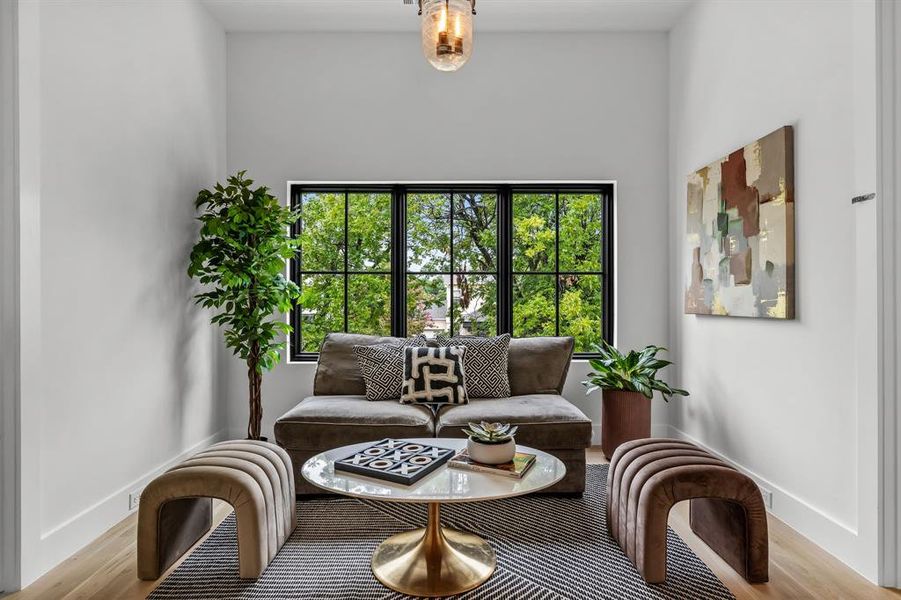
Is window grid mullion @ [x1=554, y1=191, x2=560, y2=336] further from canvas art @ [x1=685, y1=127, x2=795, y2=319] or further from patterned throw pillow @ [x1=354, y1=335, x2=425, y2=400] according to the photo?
patterned throw pillow @ [x1=354, y1=335, x2=425, y2=400]

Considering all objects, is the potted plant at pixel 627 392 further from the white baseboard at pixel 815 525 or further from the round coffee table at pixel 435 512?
the round coffee table at pixel 435 512

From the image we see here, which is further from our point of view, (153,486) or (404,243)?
(404,243)

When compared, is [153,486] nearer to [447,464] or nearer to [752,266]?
[447,464]

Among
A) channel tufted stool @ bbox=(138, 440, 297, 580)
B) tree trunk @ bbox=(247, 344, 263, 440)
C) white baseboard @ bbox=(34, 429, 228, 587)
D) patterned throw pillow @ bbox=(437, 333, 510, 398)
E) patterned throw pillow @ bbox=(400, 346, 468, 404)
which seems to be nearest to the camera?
channel tufted stool @ bbox=(138, 440, 297, 580)

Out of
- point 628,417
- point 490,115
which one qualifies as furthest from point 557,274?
point 490,115

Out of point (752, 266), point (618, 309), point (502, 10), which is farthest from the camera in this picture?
point (618, 309)

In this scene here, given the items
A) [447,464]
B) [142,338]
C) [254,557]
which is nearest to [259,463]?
[254,557]

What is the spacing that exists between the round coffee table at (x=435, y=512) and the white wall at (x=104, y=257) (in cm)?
114

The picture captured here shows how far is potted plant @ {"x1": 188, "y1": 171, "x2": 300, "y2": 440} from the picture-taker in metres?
3.35

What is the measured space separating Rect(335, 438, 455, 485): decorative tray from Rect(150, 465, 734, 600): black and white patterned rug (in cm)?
44

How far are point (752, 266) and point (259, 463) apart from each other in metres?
2.68

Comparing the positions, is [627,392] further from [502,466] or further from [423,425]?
[502,466]

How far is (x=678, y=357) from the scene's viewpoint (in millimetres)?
3994

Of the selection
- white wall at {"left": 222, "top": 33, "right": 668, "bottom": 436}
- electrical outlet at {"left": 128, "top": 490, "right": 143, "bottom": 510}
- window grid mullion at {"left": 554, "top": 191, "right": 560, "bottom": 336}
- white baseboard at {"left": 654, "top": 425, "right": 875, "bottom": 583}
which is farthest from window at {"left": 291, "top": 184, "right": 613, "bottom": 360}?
white baseboard at {"left": 654, "top": 425, "right": 875, "bottom": 583}
